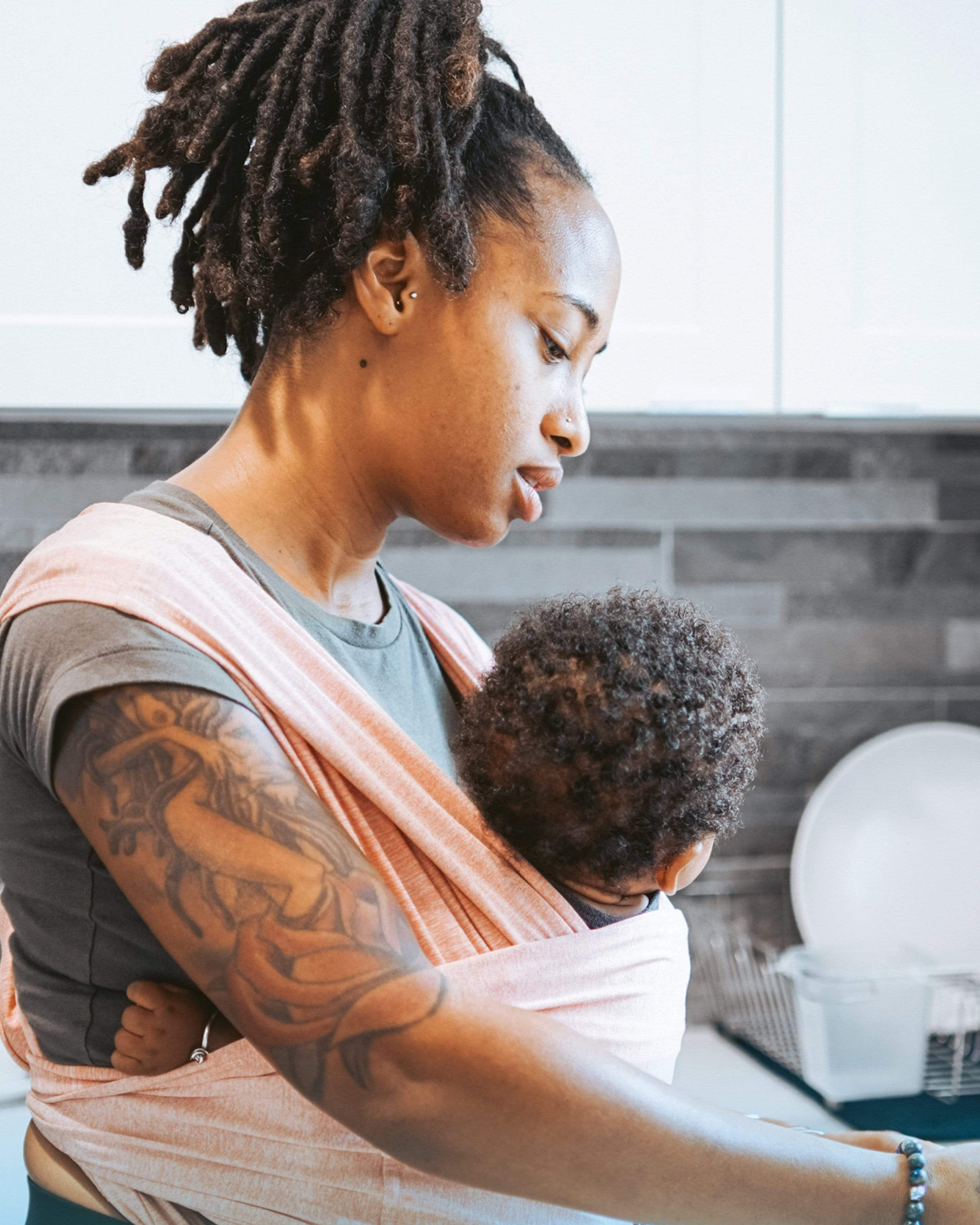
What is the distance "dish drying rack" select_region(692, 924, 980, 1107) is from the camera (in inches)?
59.2

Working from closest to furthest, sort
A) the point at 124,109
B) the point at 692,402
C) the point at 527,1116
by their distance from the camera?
1. the point at 527,1116
2. the point at 124,109
3. the point at 692,402

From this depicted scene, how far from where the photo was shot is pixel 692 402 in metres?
1.34

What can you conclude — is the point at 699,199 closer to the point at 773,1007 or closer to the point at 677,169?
the point at 677,169

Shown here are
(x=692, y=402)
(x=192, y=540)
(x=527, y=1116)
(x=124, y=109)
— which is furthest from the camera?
(x=692, y=402)

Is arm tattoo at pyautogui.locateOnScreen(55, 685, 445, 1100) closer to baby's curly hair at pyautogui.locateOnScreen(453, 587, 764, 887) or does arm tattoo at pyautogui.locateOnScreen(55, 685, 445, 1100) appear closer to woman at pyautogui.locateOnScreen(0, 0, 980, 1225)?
woman at pyautogui.locateOnScreen(0, 0, 980, 1225)

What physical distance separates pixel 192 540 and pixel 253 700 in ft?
0.36

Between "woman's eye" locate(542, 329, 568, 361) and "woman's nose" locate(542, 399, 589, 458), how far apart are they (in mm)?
33

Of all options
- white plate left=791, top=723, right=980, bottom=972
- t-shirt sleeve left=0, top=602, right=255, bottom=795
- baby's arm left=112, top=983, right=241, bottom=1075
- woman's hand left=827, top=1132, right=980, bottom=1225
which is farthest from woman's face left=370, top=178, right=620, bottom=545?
white plate left=791, top=723, right=980, bottom=972

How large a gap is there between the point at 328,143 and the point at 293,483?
0.23m

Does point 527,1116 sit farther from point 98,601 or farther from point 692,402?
point 692,402

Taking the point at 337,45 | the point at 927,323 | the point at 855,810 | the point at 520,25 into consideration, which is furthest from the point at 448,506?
the point at 855,810

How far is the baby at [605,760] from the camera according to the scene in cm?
73

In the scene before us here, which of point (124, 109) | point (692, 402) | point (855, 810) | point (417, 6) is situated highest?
point (417, 6)

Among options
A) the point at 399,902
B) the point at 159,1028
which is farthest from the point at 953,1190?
the point at 159,1028
